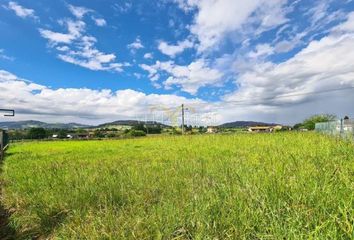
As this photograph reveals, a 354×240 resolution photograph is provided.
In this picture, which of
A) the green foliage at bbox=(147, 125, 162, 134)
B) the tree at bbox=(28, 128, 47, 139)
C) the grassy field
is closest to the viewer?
the grassy field

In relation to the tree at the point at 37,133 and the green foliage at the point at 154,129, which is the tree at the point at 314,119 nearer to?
the green foliage at the point at 154,129

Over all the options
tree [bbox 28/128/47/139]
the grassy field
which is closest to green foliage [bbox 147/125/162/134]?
tree [bbox 28/128/47/139]

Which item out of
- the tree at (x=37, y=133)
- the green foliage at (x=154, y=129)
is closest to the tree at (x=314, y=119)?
the green foliage at (x=154, y=129)

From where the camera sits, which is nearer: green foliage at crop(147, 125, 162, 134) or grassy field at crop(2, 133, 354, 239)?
grassy field at crop(2, 133, 354, 239)

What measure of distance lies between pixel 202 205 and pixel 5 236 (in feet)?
10.9

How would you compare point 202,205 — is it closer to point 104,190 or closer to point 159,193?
point 159,193

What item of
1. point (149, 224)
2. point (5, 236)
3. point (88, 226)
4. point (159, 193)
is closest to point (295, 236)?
point (149, 224)

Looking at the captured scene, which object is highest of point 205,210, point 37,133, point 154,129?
point 154,129

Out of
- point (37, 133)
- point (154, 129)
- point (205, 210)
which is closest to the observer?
point (205, 210)

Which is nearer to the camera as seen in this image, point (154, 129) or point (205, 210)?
point (205, 210)

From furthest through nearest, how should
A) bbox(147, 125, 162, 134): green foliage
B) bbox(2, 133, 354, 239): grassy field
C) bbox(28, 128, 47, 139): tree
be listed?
bbox(147, 125, 162, 134): green foliage < bbox(28, 128, 47, 139): tree < bbox(2, 133, 354, 239): grassy field

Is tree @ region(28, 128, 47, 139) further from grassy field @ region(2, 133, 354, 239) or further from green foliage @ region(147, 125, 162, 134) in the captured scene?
grassy field @ region(2, 133, 354, 239)

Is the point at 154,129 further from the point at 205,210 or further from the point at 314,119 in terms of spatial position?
the point at 205,210

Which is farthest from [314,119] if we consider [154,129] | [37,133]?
[37,133]
